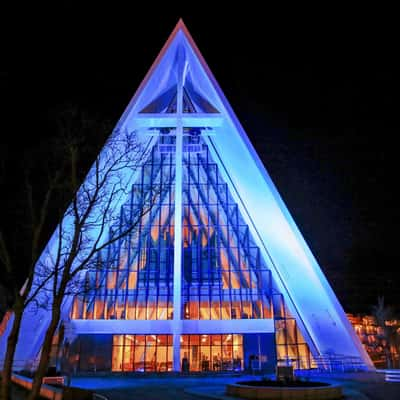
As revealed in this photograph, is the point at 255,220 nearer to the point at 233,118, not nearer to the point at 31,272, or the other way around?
the point at 233,118

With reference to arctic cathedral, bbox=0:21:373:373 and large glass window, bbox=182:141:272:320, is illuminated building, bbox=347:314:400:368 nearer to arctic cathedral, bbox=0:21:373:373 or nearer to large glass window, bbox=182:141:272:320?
arctic cathedral, bbox=0:21:373:373

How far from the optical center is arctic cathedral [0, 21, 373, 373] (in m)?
23.0

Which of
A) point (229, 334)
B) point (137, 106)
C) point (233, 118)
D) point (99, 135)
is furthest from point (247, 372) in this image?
point (99, 135)

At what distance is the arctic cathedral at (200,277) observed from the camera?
904 inches

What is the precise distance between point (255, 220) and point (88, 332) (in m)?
12.7

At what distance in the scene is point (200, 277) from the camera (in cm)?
2869

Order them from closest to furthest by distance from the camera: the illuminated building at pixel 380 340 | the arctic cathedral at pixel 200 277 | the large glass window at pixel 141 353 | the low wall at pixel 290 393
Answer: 1. the low wall at pixel 290 393
2. the arctic cathedral at pixel 200 277
3. the large glass window at pixel 141 353
4. the illuminated building at pixel 380 340

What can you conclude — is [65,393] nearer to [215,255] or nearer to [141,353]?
[141,353]

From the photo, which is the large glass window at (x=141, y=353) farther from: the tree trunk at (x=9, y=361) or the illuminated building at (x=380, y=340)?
the tree trunk at (x=9, y=361)


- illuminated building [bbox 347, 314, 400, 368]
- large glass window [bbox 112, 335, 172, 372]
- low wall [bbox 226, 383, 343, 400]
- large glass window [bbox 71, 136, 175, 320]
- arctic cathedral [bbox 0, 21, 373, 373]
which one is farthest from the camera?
illuminated building [bbox 347, 314, 400, 368]

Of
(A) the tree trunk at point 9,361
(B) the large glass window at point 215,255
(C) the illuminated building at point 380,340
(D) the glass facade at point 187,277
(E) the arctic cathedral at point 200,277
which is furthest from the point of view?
(C) the illuminated building at point 380,340

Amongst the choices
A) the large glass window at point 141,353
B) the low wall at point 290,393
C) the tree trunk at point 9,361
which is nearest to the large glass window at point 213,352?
the large glass window at point 141,353

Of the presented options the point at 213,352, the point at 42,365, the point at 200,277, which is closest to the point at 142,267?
the point at 200,277

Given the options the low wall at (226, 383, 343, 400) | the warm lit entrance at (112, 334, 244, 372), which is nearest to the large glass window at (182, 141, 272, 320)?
the warm lit entrance at (112, 334, 244, 372)
